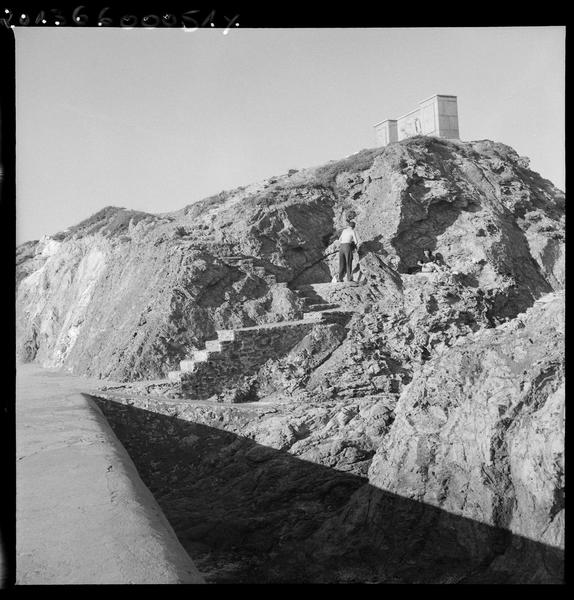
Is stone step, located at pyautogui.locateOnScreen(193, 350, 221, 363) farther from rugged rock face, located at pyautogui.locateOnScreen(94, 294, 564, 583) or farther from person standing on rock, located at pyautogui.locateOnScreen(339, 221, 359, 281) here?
person standing on rock, located at pyautogui.locateOnScreen(339, 221, 359, 281)

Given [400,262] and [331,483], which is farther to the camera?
[400,262]

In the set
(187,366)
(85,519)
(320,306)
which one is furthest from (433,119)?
(85,519)

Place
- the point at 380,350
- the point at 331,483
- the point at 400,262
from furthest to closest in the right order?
the point at 400,262 < the point at 380,350 < the point at 331,483

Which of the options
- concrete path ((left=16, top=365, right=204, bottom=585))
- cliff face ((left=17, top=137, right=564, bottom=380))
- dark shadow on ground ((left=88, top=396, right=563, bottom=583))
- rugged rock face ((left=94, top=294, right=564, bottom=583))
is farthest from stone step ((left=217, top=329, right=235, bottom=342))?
concrete path ((left=16, top=365, right=204, bottom=585))

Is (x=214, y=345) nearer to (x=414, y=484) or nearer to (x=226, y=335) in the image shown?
(x=226, y=335)

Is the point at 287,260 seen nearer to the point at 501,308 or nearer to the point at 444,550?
the point at 501,308
